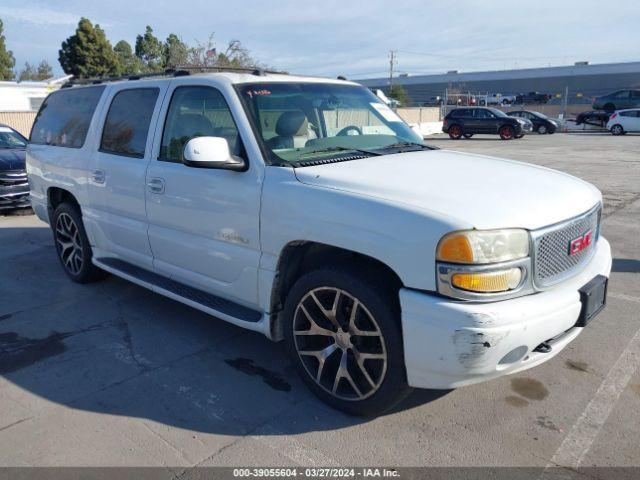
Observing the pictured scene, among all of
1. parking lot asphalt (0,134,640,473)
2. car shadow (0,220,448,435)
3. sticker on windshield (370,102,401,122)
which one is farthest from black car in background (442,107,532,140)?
car shadow (0,220,448,435)

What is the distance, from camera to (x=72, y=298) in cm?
530

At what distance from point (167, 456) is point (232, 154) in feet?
6.07

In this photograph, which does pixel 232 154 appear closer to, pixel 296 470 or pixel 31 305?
pixel 296 470

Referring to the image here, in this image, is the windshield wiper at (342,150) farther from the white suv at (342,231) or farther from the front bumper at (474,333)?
the front bumper at (474,333)

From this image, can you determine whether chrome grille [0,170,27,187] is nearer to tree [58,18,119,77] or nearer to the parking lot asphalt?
the parking lot asphalt

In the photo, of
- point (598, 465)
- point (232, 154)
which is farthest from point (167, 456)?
point (598, 465)

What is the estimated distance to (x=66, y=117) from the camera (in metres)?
5.60

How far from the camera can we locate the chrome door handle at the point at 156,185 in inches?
162

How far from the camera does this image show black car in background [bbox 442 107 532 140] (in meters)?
28.3

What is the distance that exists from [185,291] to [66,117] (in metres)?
2.66

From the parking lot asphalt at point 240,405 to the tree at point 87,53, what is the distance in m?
51.8

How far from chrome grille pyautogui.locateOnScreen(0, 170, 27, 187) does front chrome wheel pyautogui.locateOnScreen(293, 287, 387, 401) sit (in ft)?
25.5

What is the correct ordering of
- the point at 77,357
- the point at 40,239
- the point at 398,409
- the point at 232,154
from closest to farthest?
the point at 398,409
the point at 232,154
the point at 77,357
the point at 40,239

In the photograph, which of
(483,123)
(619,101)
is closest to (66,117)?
(483,123)
